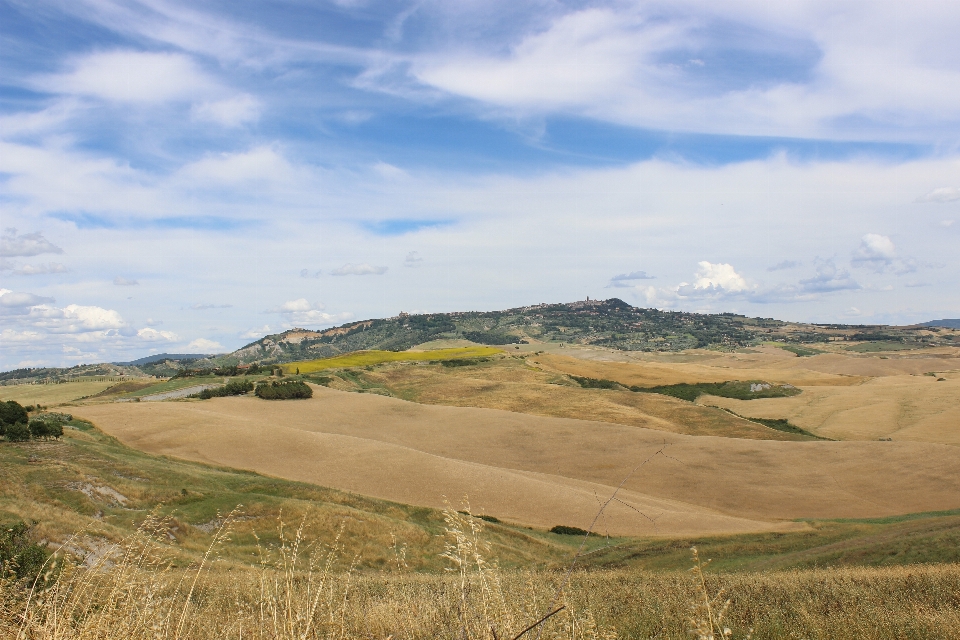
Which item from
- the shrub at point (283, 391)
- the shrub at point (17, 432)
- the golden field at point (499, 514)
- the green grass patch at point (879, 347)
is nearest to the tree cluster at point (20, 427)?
the shrub at point (17, 432)

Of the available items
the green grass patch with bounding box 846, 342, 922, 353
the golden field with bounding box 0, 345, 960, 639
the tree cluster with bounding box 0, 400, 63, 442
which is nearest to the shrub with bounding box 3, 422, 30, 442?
the tree cluster with bounding box 0, 400, 63, 442

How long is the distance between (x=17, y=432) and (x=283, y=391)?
109ft

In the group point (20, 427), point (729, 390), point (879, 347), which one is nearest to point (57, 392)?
point (20, 427)

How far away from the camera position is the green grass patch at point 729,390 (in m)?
81.6

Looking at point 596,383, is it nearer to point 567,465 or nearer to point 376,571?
point 567,465

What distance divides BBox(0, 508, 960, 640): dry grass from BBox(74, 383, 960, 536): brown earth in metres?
18.3

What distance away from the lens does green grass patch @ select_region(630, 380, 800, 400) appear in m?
81.6

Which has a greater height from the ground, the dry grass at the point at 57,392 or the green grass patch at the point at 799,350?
the dry grass at the point at 57,392

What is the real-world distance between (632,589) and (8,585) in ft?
33.1

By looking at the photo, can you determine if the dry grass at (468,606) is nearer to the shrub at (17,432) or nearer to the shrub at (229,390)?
the shrub at (17,432)

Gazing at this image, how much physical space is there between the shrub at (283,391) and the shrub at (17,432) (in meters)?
32.1

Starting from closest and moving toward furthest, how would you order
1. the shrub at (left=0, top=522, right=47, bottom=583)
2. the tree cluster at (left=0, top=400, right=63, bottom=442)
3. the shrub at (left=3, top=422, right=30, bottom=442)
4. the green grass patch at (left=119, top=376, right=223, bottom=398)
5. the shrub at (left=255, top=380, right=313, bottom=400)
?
the shrub at (left=0, top=522, right=47, bottom=583)
the shrub at (left=3, top=422, right=30, bottom=442)
the tree cluster at (left=0, top=400, right=63, bottom=442)
the shrub at (left=255, top=380, right=313, bottom=400)
the green grass patch at (left=119, top=376, right=223, bottom=398)

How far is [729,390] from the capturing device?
285 feet

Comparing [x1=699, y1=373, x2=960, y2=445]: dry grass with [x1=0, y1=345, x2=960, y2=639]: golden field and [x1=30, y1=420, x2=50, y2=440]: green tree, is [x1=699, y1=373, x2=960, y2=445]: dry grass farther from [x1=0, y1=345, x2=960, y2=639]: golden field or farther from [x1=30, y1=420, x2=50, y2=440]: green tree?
[x1=30, y1=420, x2=50, y2=440]: green tree
